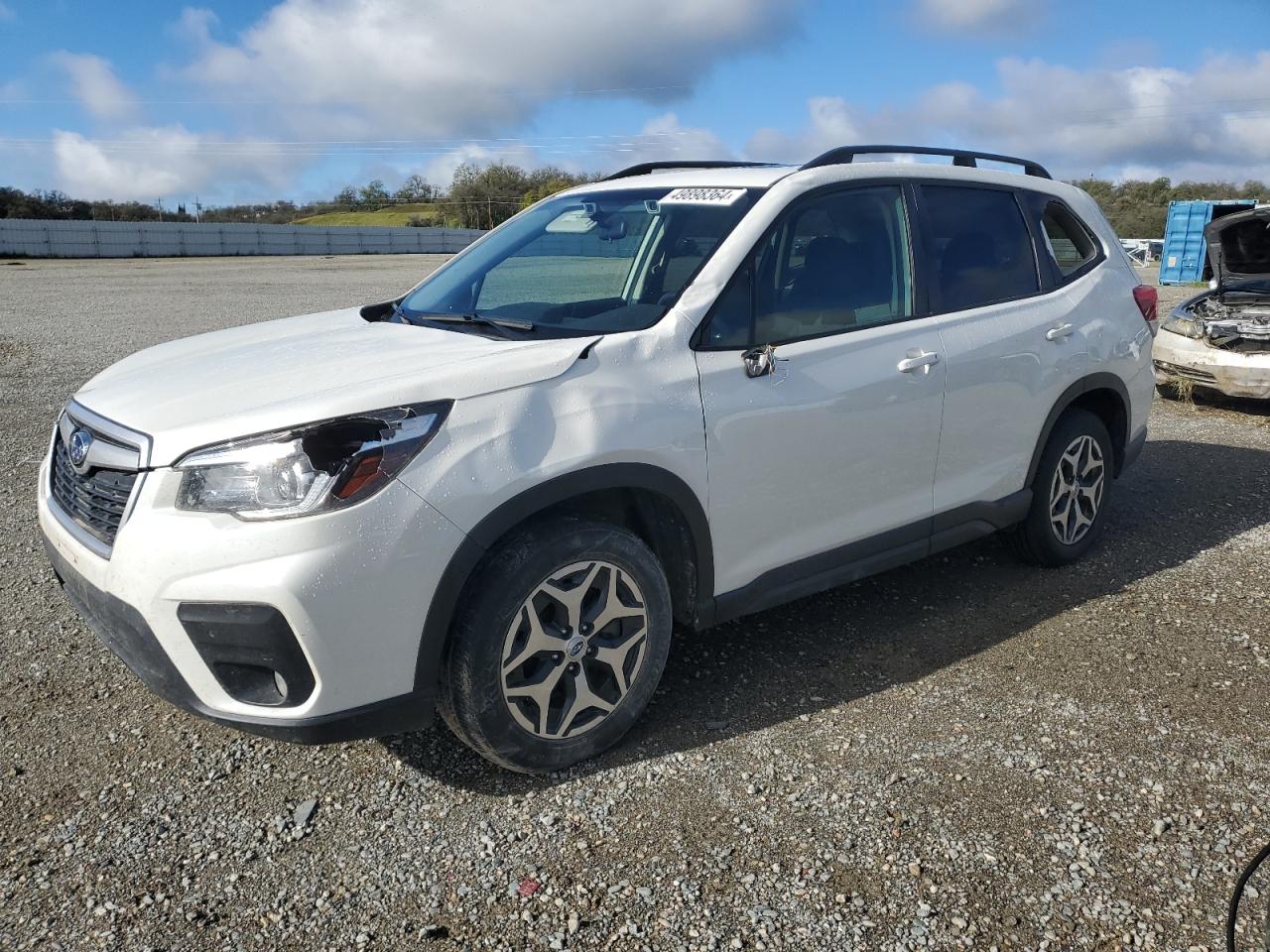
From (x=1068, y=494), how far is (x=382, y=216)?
72.0 m

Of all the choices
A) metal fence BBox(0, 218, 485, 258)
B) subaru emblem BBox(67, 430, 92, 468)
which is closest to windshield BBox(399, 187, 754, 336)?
subaru emblem BBox(67, 430, 92, 468)

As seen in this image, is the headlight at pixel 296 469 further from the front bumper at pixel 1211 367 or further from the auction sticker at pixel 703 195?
the front bumper at pixel 1211 367

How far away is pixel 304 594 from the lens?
100 inches

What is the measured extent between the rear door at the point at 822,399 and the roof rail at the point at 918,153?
148mm

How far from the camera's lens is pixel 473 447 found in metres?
2.79

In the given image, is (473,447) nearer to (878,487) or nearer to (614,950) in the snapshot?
(614,950)

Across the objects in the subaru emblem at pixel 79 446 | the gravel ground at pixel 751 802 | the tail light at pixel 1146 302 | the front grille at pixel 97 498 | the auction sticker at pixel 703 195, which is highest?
the auction sticker at pixel 703 195

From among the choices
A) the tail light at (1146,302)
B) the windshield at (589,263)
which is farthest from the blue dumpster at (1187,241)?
the windshield at (589,263)

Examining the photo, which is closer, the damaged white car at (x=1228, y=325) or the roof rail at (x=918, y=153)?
the roof rail at (x=918, y=153)

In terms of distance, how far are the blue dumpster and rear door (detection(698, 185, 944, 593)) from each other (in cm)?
2850

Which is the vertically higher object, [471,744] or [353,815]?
[471,744]

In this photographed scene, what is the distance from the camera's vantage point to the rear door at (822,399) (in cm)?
336

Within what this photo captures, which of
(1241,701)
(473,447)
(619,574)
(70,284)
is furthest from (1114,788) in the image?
(70,284)

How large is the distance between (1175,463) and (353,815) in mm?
6334
